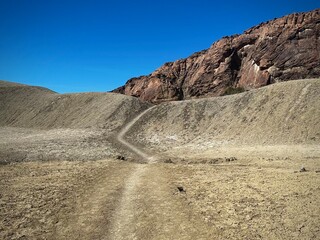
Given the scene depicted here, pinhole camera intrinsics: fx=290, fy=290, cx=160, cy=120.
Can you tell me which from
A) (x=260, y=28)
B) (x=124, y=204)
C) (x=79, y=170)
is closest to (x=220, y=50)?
(x=260, y=28)

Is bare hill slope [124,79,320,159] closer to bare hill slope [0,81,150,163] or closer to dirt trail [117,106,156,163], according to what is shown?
dirt trail [117,106,156,163]

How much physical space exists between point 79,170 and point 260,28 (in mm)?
91890

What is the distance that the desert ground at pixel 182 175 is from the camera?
14234mm

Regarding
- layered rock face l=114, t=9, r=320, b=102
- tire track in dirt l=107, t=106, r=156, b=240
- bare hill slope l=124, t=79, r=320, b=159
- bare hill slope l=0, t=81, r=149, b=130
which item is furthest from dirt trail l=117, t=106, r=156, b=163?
layered rock face l=114, t=9, r=320, b=102

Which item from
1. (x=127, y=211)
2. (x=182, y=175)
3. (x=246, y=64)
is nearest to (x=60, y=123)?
(x=182, y=175)

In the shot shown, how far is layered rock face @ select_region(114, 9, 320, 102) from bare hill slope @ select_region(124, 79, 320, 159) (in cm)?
3462

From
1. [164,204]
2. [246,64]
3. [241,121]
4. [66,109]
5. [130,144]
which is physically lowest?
[164,204]

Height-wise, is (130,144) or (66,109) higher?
(66,109)

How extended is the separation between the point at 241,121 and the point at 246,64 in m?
55.0

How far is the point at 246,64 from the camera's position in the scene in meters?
97.1

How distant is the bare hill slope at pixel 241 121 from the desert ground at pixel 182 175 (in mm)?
194

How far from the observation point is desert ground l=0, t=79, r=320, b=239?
46.7ft

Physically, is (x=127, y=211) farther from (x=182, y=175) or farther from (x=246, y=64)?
(x=246, y=64)

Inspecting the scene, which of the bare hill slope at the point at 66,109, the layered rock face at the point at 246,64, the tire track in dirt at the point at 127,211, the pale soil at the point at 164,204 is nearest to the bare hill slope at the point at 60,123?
the bare hill slope at the point at 66,109
